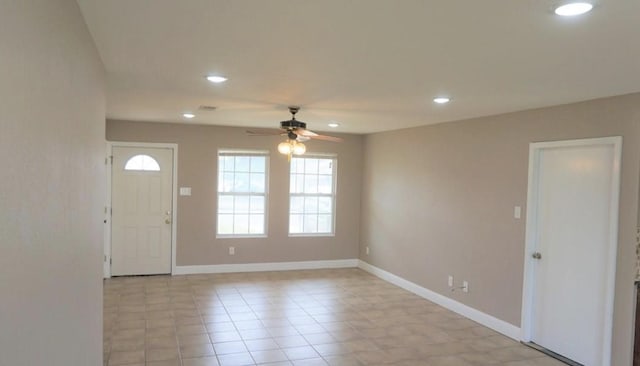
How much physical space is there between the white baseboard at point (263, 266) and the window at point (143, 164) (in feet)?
5.20

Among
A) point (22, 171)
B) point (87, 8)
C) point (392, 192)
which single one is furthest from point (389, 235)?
point (22, 171)

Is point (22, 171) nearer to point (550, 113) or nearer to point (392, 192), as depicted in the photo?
point (550, 113)

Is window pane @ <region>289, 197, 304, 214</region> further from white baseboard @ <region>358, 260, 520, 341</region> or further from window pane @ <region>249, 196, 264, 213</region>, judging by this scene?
white baseboard @ <region>358, 260, 520, 341</region>

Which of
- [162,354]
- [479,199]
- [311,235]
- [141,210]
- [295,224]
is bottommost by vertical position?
[162,354]

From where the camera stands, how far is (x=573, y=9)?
1924 millimetres

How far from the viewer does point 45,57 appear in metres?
1.44

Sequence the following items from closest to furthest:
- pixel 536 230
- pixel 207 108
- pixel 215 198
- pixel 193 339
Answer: pixel 193 339, pixel 536 230, pixel 207 108, pixel 215 198

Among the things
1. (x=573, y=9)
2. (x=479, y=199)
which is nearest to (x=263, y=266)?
(x=479, y=199)

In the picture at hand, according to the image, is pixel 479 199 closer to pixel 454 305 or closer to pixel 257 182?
pixel 454 305

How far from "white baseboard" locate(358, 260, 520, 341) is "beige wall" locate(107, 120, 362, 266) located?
1159mm

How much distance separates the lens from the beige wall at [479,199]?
3748mm

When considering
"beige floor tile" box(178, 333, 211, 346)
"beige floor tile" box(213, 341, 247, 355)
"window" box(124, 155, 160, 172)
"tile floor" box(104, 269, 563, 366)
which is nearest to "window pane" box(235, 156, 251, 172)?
"window" box(124, 155, 160, 172)

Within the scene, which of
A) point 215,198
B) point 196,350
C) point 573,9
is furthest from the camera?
point 215,198

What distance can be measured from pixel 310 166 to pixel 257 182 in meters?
0.96
